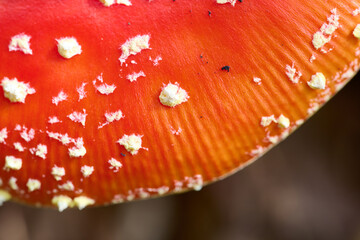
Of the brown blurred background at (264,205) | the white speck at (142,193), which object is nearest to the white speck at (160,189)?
the white speck at (142,193)

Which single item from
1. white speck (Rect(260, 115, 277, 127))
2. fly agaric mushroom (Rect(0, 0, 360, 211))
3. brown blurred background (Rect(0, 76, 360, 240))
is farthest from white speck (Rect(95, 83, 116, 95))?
brown blurred background (Rect(0, 76, 360, 240))

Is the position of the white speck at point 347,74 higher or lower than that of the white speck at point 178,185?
higher

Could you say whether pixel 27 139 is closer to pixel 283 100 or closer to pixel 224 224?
pixel 283 100

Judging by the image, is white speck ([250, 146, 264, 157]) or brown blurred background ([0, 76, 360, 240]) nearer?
white speck ([250, 146, 264, 157])

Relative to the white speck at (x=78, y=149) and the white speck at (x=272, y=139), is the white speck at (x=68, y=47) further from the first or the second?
the white speck at (x=272, y=139)

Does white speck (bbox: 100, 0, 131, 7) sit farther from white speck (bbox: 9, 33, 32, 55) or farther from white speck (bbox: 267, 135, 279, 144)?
white speck (bbox: 267, 135, 279, 144)

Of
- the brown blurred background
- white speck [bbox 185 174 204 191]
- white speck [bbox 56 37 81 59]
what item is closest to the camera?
white speck [bbox 56 37 81 59]

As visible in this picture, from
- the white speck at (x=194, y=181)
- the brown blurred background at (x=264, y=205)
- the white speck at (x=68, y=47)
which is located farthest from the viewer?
the brown blurred background at (x=264, y=205)

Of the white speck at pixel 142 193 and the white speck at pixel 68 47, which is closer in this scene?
the white speck at pixel 68 47

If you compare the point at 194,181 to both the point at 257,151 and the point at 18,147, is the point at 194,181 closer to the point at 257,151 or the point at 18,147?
the point at 257,151
